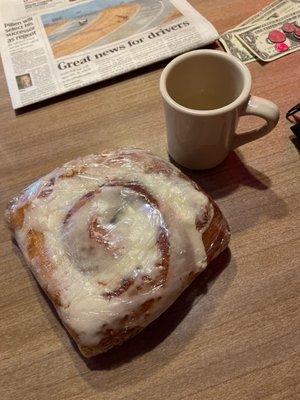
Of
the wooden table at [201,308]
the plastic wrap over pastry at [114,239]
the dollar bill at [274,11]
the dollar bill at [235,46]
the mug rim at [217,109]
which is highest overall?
the mug rim at [217,109]

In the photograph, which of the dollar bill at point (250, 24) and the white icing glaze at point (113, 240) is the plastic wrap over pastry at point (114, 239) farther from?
the dollar bill at point (250, 24)

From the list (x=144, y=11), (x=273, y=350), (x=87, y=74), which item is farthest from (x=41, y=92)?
(x=273, y=350)

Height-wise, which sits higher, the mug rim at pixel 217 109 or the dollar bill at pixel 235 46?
the mug rim at pixel 217 109

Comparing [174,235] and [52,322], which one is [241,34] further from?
[52,322]

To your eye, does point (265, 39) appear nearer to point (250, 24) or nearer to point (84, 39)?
point (250, 24)

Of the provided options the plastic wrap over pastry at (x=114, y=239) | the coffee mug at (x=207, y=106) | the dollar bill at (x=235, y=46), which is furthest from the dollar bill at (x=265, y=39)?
the plastic wrap over pastry at (x=114, y=239)

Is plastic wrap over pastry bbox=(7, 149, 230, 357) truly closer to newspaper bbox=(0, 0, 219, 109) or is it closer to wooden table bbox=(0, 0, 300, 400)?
wooden table bbox=(0, 0, 300, 400)

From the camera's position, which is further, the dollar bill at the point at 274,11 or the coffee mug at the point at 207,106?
the dollar bill at the point at 274,11
